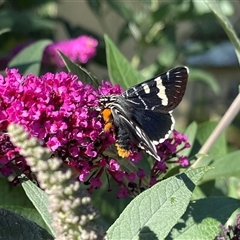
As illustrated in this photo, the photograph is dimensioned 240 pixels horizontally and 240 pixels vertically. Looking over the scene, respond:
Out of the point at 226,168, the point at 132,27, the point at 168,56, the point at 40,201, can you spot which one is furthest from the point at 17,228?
the point at 168,56

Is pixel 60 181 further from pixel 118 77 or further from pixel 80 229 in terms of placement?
pixel 118 77

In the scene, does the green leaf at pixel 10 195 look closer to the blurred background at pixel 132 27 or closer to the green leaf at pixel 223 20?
the green leaf at pixel 223 20

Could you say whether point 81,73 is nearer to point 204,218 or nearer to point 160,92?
point 160,92

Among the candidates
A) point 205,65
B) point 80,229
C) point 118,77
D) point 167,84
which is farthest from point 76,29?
point 205,65

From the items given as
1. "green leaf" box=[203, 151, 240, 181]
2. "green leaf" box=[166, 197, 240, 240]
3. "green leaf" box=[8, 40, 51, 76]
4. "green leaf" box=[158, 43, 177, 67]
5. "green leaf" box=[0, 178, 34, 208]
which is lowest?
"green leaf" box=[203, 151, 240, 181]

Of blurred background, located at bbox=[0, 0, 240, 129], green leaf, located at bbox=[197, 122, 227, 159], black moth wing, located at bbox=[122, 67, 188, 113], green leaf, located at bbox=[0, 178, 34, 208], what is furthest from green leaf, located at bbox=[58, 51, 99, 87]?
blurred background, located at bbox=[0, 0, 240, 129]

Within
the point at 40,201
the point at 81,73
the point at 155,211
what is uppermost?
the point at 81,73

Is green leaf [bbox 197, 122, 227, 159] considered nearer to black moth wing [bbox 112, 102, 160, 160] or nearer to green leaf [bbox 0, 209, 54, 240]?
black moth wing [bbox 112, 102, 160, 160]
